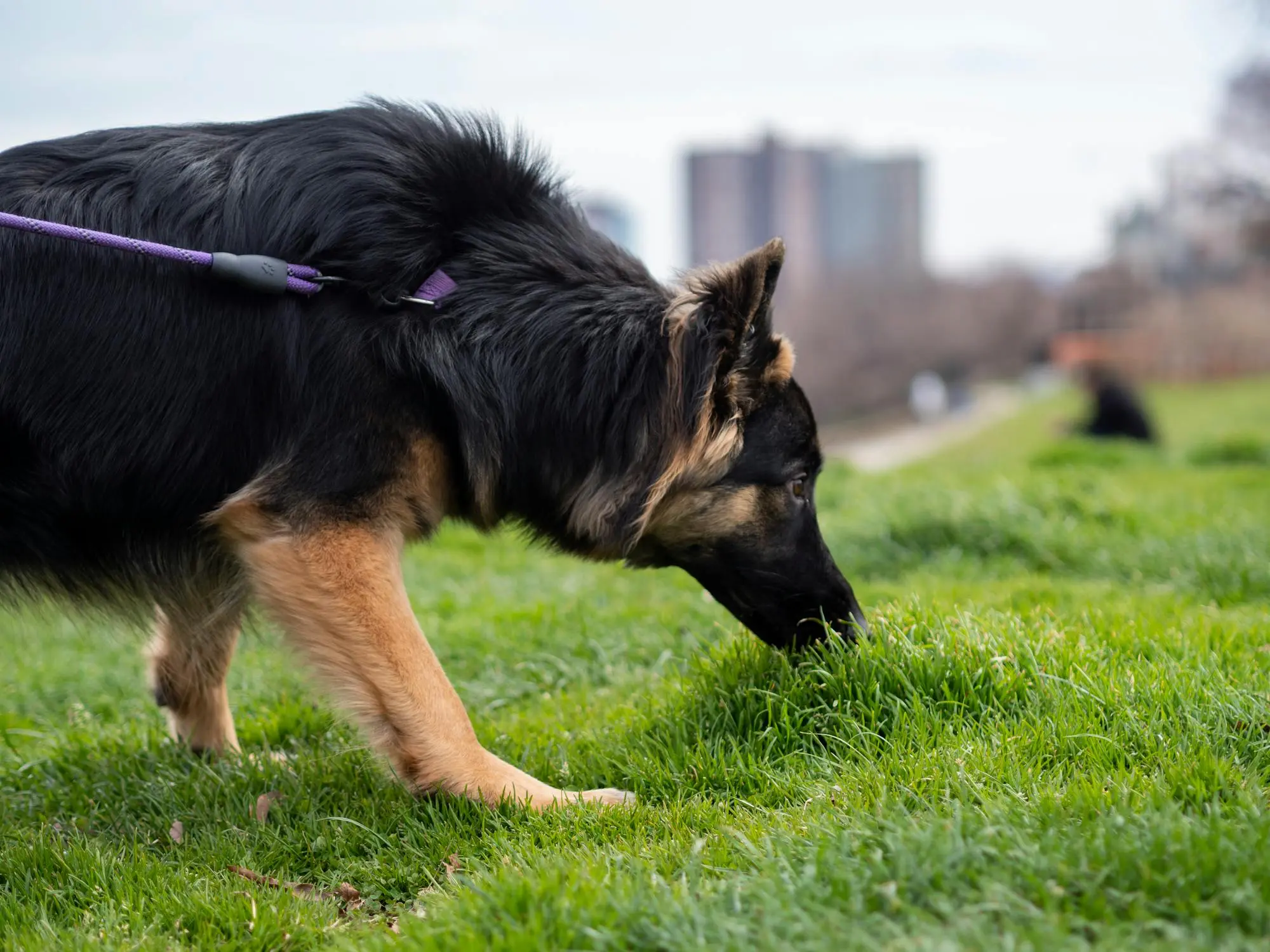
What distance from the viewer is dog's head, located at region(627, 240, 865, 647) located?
11.0ft

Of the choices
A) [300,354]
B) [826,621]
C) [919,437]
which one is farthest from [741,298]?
[919,437]

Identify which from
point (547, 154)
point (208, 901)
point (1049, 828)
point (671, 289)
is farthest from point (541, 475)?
point (1049, 828)

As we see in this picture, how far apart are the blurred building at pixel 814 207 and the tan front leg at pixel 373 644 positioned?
1169 inches

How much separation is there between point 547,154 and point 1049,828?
8.53 feet

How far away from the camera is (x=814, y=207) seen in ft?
148

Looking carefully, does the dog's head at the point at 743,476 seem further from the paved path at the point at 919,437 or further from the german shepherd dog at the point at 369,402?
the paved path at the point at 919,437

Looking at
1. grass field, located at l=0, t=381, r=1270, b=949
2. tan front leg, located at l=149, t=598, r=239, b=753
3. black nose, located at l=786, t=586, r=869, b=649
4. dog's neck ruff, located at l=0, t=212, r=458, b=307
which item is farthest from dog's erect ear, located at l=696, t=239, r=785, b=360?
tan front leg, located at l=149, t=598, r=239, b=753

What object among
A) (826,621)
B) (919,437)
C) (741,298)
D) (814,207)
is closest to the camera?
(741,298)

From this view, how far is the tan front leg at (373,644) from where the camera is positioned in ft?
10.2

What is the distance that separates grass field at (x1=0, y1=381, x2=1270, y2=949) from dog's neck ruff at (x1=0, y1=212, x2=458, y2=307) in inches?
51.5

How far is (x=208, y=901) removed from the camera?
107 inches

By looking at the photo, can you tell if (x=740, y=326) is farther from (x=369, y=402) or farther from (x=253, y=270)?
(x=253, y=270)

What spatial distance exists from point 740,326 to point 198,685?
2282 millimetres

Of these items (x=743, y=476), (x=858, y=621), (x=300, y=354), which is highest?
(x=300, y=354)
